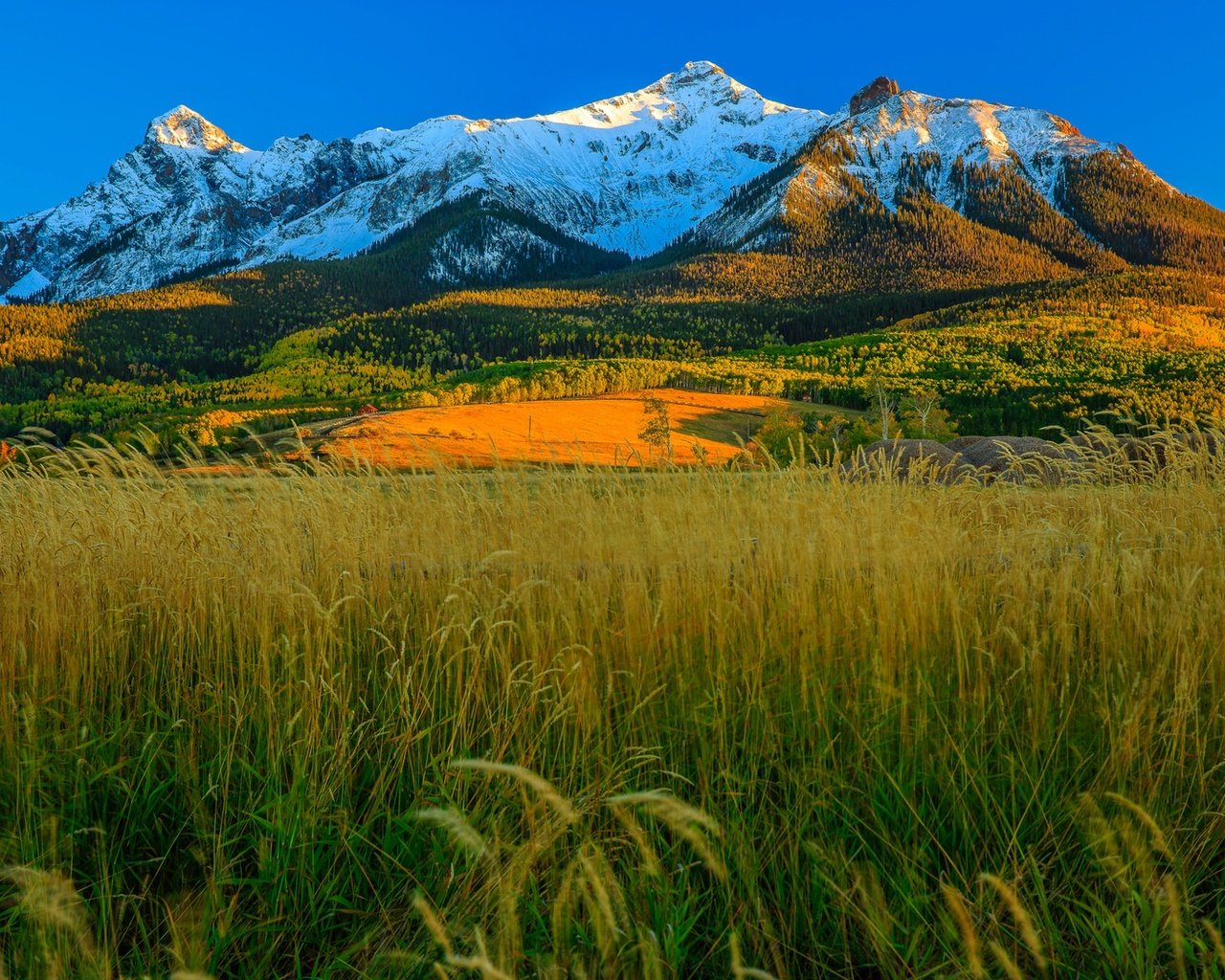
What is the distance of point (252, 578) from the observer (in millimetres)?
3963

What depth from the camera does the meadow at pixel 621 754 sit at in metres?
2.35

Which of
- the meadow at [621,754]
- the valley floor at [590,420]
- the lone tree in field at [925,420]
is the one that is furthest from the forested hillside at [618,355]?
the meadow at [621,754]

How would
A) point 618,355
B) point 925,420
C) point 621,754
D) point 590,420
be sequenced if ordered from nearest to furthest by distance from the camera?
point 621,754 → point 925,420 → point 590,420 → point 618,355

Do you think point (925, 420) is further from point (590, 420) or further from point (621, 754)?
point (621, 754)

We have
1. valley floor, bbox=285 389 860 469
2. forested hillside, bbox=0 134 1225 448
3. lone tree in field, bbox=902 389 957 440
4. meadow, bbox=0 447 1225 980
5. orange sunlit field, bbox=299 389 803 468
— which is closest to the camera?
meadow, bbox=0 447 1225 980

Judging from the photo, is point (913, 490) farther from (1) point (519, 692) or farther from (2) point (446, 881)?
(2) point (446, 881)

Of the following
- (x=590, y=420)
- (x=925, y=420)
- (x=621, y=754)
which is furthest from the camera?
(x=590, y=420)

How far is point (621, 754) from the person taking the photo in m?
3.03

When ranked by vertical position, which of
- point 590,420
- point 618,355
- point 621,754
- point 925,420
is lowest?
point 621,754

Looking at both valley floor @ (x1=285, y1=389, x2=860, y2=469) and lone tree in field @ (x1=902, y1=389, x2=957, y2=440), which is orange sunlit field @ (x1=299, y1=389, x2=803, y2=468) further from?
lone tree in field @ (x1=902, y1=389, x2=957, y2=440)

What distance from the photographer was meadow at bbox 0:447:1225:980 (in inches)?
92.4

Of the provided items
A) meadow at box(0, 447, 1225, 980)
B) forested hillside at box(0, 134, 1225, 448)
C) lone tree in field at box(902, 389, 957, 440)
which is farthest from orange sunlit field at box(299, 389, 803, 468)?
meadow at box(0, 447, 1225, 980)

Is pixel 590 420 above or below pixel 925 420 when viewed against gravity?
above

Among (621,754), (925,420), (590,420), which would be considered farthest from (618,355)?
(621,754)
